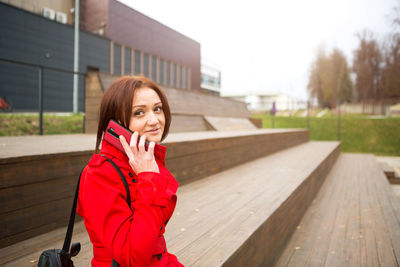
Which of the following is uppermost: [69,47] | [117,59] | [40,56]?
[117,59]

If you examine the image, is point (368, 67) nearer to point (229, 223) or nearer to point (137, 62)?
point (137, 62)

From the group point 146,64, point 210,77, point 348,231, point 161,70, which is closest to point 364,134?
point 348,231

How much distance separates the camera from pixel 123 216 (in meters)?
0.92

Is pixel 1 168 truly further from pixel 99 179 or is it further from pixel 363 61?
pixel 363 61

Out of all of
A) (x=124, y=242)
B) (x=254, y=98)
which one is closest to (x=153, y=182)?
(x=124, y=242)

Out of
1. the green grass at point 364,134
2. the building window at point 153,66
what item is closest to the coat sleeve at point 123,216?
the green grass at point 364,134

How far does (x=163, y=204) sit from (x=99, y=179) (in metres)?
0.22

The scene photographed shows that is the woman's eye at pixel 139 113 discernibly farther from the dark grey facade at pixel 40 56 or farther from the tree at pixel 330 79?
the tree at pixel 330 79

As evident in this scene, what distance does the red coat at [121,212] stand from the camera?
90 cm

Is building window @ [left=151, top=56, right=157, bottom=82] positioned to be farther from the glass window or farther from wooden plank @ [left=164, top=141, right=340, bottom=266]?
wooden plank @ [left=164, top=141, right=340, bottom=266]

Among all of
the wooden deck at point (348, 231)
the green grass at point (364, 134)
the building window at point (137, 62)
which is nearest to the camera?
the wooden deck at point (348, 231)

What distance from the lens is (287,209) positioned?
304 centimetres

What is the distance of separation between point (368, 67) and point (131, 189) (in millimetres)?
43215

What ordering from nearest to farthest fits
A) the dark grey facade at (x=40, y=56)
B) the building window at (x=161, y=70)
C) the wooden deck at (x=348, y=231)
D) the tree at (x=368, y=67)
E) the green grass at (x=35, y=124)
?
→ the wooden deck at (x=348, y=231), the green grass at (x=35, y=124), the dark grey facade at (x=40, y=56), the building window at (x=161, y=70), the tree at (x=368, y=67)
